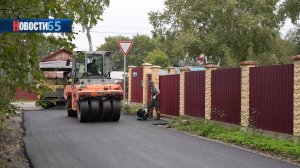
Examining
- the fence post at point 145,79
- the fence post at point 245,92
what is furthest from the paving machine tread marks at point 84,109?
the fence post at point 245,92

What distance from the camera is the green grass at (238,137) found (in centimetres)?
1089

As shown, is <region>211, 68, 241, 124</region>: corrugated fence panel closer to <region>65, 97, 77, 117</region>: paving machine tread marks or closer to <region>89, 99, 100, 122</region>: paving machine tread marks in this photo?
<region>89, 99, 100, 122</region>: paving machine tread marks

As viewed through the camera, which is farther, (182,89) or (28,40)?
(182,89)

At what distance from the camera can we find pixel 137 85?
2630 cm

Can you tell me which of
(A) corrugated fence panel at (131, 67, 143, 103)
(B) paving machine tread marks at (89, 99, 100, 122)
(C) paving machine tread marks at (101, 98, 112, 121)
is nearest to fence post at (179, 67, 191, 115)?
(C) paving machine tread marks at (101, 98, 112, 121)

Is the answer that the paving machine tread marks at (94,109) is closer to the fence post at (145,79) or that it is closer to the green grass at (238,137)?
the green grass at (238,137)

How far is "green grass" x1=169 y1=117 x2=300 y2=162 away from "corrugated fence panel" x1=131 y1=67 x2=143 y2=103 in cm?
855

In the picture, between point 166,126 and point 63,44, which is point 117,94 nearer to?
point 166,126

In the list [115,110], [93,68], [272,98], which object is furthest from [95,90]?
[272,98]

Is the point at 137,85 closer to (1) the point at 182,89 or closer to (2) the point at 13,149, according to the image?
(1) the point at 182,89

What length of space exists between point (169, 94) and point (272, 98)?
7915 mm

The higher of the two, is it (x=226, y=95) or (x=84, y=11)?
(x=84, y=11)

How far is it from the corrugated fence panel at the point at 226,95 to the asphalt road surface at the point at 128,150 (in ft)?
6.13

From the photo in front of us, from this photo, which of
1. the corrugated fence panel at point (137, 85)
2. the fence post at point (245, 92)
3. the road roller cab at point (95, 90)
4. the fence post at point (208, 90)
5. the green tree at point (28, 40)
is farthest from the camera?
the corrugated fence panel at point (137, 85)
